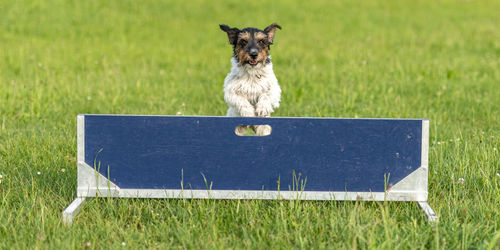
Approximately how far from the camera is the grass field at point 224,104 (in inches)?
140

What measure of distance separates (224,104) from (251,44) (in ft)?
11.9

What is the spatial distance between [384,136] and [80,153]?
2.33 m

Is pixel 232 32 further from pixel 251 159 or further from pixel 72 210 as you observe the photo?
pixel 72 210

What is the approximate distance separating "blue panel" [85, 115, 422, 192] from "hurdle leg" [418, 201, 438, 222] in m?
0.27

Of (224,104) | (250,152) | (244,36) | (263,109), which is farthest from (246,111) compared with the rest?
(224,104)

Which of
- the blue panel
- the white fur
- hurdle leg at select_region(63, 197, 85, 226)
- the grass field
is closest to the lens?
the grass field

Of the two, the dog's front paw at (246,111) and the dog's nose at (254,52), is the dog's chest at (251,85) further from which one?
the dog's nose at (254,52)

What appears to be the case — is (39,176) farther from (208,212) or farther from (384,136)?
(384,136)

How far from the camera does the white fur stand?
4238mm

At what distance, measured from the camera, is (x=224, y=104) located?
24.8ft

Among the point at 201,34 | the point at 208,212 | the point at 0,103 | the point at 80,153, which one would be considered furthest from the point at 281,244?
the point at 201,34

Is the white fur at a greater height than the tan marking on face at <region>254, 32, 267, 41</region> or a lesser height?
lesser

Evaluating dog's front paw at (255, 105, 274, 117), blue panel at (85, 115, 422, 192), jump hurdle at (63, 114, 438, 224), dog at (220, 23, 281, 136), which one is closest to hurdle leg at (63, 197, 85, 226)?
jump hurdle at (63, 114, 438, 224)

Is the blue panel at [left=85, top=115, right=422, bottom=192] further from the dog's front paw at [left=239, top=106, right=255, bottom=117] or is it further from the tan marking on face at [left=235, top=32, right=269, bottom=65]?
the tan marking on face at [left=235, top=32, right=269, bottom=65]
